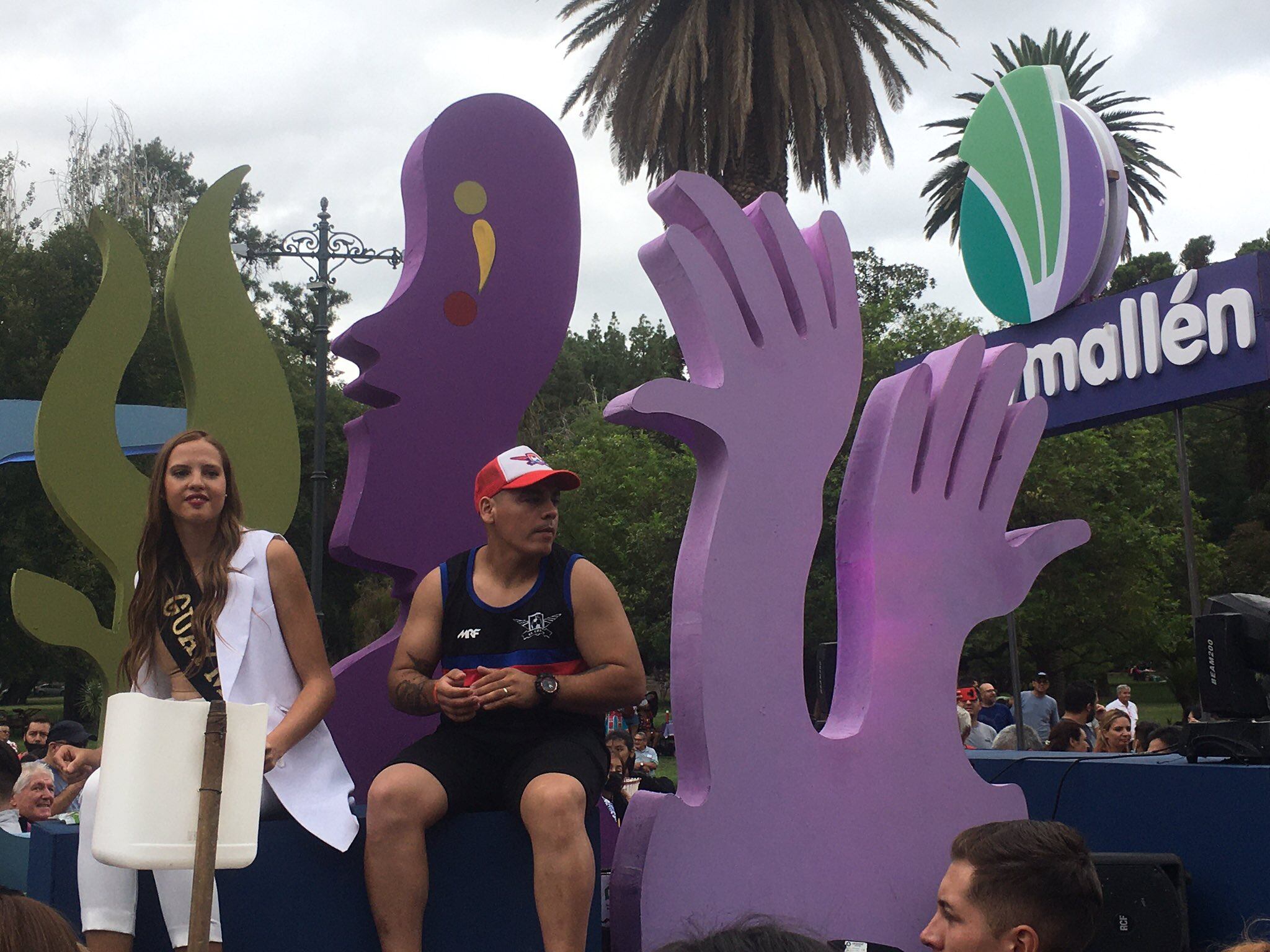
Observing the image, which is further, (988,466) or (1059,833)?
(988,466)

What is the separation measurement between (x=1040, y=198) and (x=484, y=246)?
22.1 feet

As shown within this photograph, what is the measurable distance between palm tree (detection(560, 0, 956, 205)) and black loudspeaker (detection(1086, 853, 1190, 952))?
14.0 metres

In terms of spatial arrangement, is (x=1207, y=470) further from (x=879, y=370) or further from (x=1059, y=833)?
(x=1059, y=833)

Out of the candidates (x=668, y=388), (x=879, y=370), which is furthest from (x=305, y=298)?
(x=668, y=388)

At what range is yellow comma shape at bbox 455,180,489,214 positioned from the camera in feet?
17.8

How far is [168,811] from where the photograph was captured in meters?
2.47

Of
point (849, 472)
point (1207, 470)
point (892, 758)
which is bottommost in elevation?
point (892, 758)

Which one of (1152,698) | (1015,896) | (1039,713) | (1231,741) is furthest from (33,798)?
(1152,698)

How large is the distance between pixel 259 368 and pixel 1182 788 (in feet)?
15.4

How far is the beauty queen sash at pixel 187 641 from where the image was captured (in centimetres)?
341

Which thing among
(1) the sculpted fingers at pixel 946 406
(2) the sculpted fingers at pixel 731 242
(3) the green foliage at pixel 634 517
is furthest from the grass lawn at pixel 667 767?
(2) the sculpted fingers at pixel 731 242

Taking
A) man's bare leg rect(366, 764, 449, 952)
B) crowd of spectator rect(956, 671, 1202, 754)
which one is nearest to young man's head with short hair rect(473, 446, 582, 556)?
man's bare leg rect(366, 764, 449, 952)

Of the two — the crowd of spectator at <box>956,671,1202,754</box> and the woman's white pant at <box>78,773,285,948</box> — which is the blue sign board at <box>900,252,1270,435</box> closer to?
the crowd of spectator at <box>956,671,1202,754</box>

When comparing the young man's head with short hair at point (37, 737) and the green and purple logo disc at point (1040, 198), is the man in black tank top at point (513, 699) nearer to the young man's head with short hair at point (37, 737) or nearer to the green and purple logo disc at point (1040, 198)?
the green and purple logo disc at point (1040, 198)
